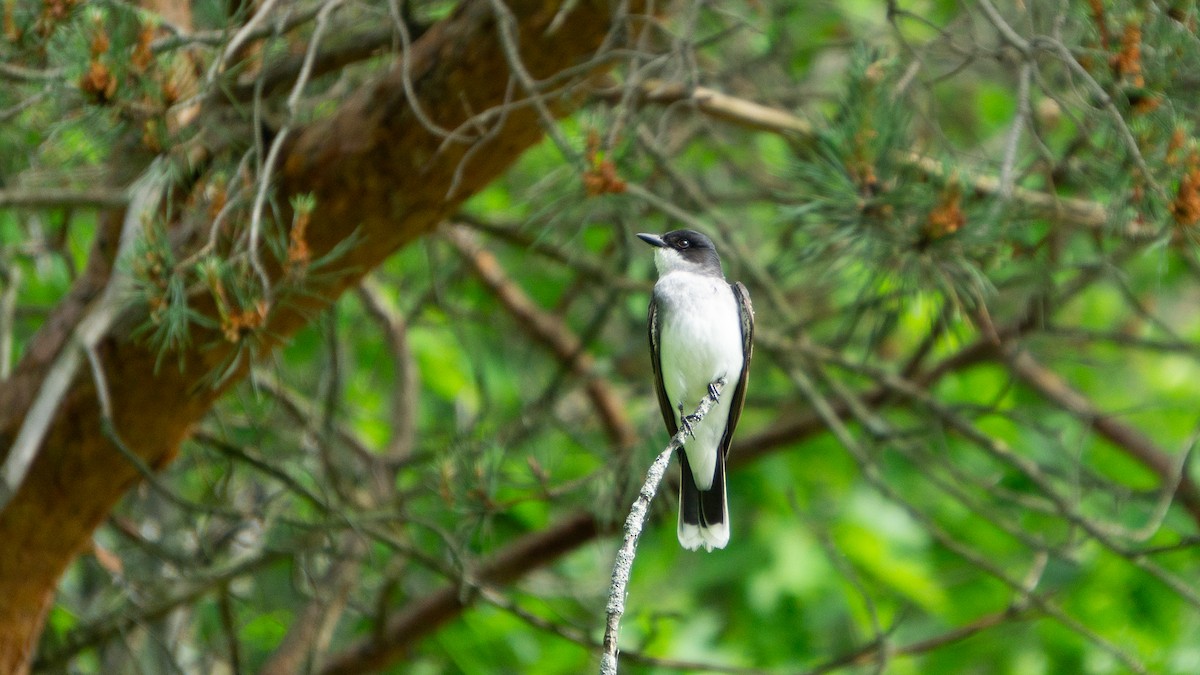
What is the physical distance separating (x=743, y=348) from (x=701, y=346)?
0.43ft

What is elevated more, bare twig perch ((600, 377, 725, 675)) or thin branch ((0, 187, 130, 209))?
thin branch ((0, 187, 130, 209))

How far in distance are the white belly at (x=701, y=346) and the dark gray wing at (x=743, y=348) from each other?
0.05 feet

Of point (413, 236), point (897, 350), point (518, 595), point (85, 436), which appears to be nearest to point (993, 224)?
point (413, 236)

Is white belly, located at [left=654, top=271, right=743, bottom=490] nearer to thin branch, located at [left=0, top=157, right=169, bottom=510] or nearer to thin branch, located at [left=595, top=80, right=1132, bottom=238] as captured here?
thin branch, located at [left=595, top=80, right=1132, bottom=238]

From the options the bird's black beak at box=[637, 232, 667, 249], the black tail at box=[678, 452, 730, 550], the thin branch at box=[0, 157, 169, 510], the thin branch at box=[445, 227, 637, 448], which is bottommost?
the thin branch at box=[445, 227, 637, 448]

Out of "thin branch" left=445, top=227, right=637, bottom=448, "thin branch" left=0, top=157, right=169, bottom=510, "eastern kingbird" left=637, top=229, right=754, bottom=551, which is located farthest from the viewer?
"thin branch" left=445, top=227, right=637, bottom=448

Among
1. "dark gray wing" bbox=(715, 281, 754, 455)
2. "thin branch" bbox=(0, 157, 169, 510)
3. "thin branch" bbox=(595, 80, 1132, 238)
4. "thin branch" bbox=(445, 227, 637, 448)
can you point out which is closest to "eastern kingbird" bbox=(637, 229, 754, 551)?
"dark gray wing" bbox=(715, 281, 754, 455)

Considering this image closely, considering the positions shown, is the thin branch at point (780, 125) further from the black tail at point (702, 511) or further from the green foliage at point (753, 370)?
the black tail at point (702, 511)

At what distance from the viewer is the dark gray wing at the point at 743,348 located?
358cm

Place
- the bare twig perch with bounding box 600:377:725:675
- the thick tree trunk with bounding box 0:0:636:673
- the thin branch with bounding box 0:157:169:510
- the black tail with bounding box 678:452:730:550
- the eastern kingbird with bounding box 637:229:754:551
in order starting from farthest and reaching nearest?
1. the eastern kingbird with bounding box 637:229:754:551
2. the black tail with bounding box 678:452:730:550
3. the thick tree trunk with bounding box 0:0:636:673
4. the thin branch with bounding box 0:157:169:510
5. the bare twig perch with bounding box 600:377:725:675

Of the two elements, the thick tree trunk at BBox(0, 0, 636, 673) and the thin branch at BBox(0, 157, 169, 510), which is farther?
the thick tree trunk at BBox(0, 0, 636, 673)

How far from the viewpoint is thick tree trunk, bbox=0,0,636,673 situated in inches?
120

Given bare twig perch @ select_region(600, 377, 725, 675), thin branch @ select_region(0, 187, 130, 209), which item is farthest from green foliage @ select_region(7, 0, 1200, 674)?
bare twig perch @ select_region(600, 377, 725, 675)

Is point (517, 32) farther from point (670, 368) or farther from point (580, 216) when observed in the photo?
point (670, 368)
